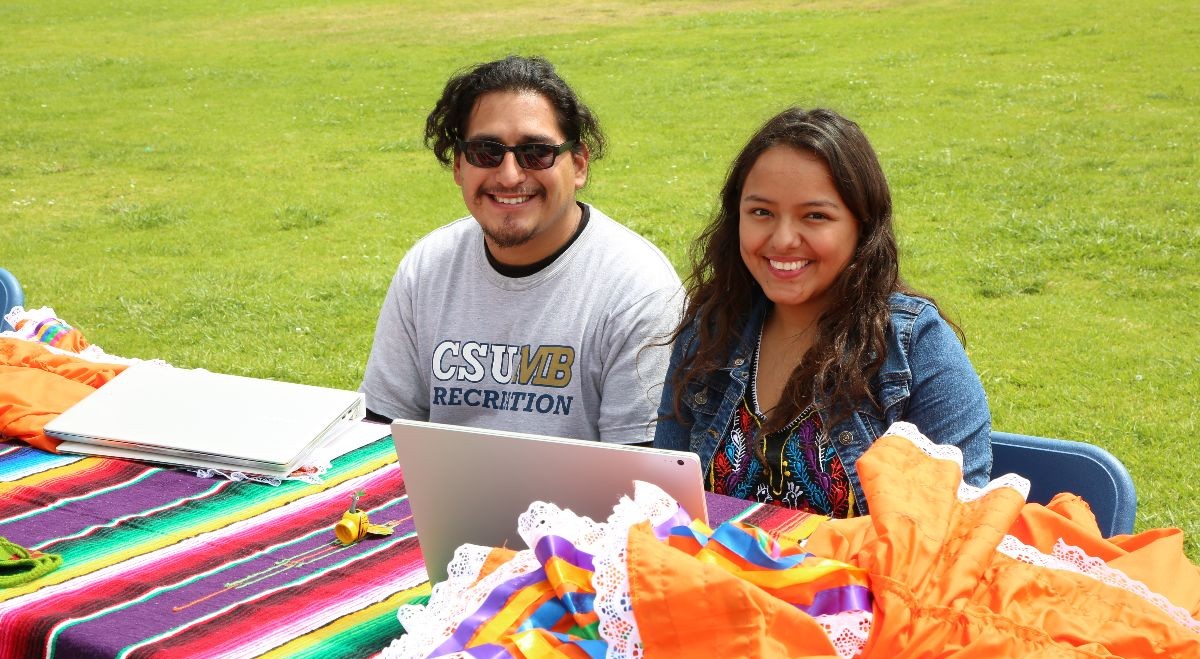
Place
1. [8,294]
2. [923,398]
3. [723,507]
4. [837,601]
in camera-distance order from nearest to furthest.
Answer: [837,601] → [723,507] → [923,398] → [8,294]

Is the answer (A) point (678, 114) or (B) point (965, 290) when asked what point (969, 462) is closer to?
(B) point (965, 290)

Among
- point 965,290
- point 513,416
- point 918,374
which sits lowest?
point 965,290

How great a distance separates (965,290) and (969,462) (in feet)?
15.6

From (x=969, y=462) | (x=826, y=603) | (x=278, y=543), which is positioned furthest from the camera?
(x=969, y=462)

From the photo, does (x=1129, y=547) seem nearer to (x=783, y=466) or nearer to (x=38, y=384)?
(x=783, y=466)

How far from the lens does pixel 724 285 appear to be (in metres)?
2.92

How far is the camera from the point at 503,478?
1943 mm

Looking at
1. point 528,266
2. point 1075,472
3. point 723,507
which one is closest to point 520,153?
point 528,266

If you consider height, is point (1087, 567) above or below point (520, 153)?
below

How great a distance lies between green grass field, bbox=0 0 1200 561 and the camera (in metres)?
6.37

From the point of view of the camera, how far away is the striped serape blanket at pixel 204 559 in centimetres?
197

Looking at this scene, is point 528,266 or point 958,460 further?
point 528,266

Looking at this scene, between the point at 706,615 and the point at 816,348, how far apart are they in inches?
48.8

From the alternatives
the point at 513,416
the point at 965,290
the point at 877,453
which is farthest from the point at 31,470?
the point at 965,290
